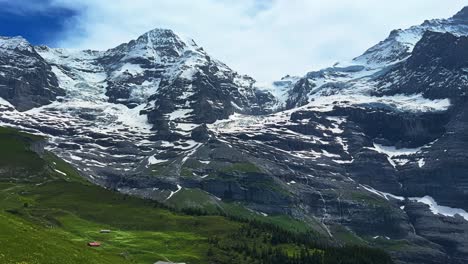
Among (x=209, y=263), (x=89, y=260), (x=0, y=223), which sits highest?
(x=0, y=223)

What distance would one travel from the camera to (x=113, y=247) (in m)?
194

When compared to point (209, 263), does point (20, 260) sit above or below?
above

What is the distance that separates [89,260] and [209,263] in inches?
5234

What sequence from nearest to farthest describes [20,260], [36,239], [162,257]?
1. [20,260]
2. [36,239]
3. [162,257]

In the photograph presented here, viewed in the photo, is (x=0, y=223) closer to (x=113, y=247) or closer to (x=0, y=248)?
(x=0, y=248)

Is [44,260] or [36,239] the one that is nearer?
[44,260]

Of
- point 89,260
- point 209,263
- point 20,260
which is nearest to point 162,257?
point 209,263

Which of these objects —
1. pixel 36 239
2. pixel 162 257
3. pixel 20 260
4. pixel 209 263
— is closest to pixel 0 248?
pixel 20 260

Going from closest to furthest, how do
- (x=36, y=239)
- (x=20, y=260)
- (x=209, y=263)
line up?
(x=20, y=260) → (x=36, y=239) → (x=209, y=263)

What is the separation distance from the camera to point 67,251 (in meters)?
69.5

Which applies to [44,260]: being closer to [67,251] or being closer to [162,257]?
[67,251]

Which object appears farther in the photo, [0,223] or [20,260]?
[0,223]

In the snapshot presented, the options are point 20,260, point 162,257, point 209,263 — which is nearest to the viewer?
point 20,260

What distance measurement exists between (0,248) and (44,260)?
4385 millimetres
